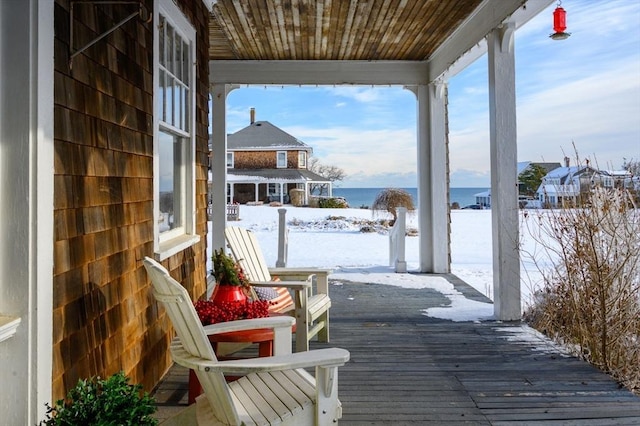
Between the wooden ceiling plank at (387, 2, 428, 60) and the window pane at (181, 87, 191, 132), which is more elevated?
the wooden ceiling plank at (387, 2, 428, 60)

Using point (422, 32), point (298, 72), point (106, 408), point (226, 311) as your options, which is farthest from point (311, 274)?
point (298, 72)

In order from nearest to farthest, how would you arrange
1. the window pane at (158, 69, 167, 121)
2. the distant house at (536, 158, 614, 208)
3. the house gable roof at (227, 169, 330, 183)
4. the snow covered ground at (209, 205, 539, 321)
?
the window pane at (158, 69, 167, 121)
the distant house at (536, 158, 614, 208)
the snow covered ground at (209, 205, 539, 321)
the house gable roof at (227, 169, 330, 183)

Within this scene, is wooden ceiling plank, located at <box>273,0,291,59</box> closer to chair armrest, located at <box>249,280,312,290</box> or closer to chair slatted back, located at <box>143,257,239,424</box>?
chair armrest, located at <box>249,280,312,290</box>

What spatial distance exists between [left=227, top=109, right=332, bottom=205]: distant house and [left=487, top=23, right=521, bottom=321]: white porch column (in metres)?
22.2

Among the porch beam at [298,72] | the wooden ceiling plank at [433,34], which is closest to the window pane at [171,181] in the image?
the wooden ceiling plank at [433,34]

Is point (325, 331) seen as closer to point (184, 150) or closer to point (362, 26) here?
point (184, 150)

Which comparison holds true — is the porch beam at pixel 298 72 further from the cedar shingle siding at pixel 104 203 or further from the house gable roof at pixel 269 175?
the house gable roof at pixel 269 175

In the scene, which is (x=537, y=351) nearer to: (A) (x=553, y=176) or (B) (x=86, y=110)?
(A) (x=553, y=176)

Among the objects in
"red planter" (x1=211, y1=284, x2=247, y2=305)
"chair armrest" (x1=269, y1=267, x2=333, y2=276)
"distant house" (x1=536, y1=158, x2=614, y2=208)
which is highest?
"distant house" (x1=536, y1=158, x2=614, y2=208)

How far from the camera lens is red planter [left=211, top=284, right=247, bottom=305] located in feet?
9.54

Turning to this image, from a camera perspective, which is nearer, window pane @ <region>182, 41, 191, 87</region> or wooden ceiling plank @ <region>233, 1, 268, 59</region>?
window pane @ <region>182, 41, 191, 87</region>

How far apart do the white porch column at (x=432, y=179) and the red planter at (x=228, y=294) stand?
15.6ft

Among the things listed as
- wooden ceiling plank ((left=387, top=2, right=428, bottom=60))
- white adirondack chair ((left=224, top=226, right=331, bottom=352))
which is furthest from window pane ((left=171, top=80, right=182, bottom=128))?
wooden ceiling plank ((left=387, top=2, right=428, bottom=60))

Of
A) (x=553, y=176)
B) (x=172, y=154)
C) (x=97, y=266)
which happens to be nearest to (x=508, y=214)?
(x=553, y=176)
